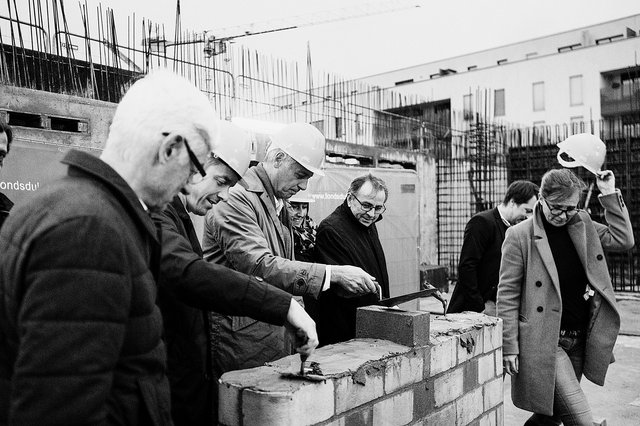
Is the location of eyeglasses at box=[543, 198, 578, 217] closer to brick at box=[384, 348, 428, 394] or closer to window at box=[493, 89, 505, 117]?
brick at box=[384, 348, 428, 394]

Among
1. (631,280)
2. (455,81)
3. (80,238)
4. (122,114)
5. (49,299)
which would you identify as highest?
(455,81)

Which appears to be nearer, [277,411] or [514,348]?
[277,411]

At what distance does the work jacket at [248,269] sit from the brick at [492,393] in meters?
1.13

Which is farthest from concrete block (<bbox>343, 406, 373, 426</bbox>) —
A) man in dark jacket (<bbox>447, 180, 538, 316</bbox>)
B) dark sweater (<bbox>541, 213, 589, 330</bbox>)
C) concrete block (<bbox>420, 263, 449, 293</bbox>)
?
concrete block (<bbox>420, 263, 449, 293</bbox>)

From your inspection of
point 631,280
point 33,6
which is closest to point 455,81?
point 631,280

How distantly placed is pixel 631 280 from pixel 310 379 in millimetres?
12139

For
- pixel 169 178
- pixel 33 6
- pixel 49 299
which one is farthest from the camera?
pixel 33 6

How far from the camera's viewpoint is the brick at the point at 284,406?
5.75 ft

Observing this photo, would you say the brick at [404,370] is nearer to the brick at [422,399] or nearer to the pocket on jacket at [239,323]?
the brick at [422,399]

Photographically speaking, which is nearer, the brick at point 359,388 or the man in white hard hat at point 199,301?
the man in white hard hat at point 199,301

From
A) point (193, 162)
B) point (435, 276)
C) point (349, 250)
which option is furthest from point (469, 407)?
point (435, 276)

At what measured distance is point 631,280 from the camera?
12.0 metres

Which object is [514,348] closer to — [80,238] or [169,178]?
[169,178]

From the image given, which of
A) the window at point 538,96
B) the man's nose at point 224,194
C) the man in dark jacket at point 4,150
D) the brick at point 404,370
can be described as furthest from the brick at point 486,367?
the window at point 538,96
